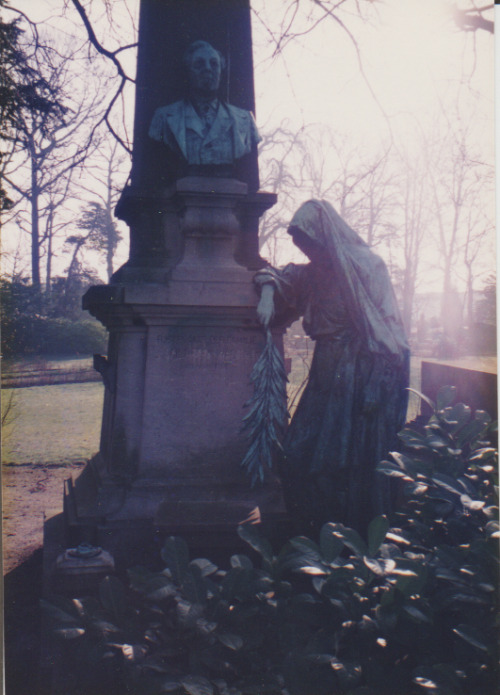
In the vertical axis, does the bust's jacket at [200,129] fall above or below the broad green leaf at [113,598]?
above

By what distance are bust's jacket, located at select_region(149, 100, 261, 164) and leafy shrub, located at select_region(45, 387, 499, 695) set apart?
2074 mm

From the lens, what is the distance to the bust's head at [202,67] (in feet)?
9.59

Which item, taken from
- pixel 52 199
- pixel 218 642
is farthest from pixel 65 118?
pixel 218 642

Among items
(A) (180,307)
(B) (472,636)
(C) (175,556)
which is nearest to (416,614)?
(B) (472,636)

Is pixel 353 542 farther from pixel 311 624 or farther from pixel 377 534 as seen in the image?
pixel 311 624

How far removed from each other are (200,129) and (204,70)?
1.00 ft

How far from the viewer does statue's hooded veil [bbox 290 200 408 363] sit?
9.14 ft

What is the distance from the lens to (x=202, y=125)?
118 inches

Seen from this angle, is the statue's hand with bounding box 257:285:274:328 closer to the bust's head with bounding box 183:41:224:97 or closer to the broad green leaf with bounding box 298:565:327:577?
the bust's head with bounding box 183:41:224:97

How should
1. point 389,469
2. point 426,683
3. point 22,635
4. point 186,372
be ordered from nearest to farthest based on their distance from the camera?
point 426,683, point 389,469, point 22,635, point 186,372

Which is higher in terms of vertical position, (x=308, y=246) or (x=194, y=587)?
(x=308, y=246)

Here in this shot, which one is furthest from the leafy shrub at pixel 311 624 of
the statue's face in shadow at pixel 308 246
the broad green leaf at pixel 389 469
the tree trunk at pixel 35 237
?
the tree trunk at pixel 35 237

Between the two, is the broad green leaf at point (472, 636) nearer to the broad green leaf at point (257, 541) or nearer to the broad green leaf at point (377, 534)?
the broad green leaf at point (377, 534)

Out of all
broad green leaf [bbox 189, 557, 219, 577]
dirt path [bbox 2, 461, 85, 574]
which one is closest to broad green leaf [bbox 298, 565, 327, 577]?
A: broad green leaf [bbox 189, 557, 219, 577]
